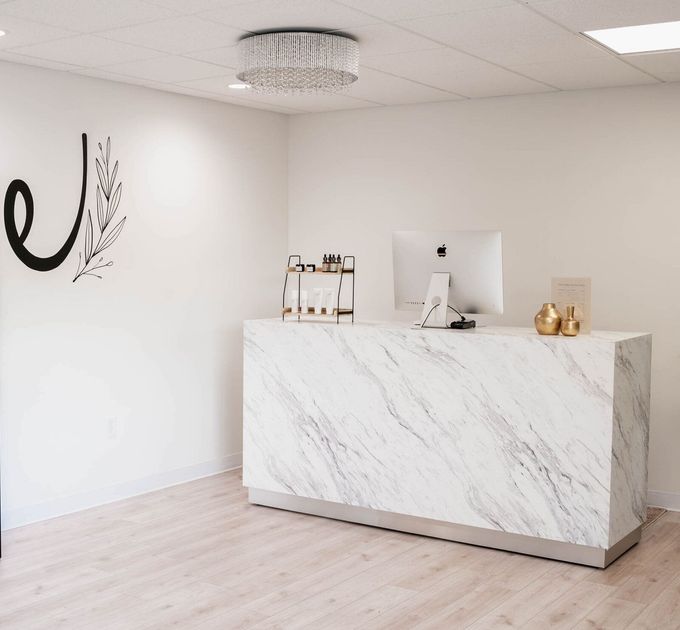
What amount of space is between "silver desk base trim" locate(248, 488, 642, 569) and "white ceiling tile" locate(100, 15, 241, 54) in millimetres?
2633

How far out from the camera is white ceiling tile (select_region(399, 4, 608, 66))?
12.5ft

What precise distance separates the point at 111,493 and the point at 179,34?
113 inches

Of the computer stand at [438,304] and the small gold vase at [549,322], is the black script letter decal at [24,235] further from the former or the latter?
the small gold vase at [549,322]

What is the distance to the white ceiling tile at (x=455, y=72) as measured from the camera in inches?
182

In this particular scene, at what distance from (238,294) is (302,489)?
1.79 m

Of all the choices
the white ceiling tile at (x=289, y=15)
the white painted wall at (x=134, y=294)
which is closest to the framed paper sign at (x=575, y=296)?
the white ceiling tile at (x=289, y=15)

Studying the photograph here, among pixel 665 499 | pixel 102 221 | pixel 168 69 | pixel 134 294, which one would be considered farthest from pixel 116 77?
pixel 665 499

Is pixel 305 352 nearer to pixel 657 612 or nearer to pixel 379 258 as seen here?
pixel 379 258

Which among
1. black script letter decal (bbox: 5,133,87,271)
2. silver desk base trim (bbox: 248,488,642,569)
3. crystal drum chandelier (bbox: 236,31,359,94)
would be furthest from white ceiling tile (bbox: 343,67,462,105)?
silver desk base trim (bbox: 248,488,642,569)

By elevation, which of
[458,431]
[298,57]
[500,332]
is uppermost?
[298,57]

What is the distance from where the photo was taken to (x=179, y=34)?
4164mm

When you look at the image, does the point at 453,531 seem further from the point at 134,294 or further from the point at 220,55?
the point at 220,55

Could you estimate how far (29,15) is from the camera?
3.85m

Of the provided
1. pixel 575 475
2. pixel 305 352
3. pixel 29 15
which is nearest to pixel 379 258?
pixel 305 352
